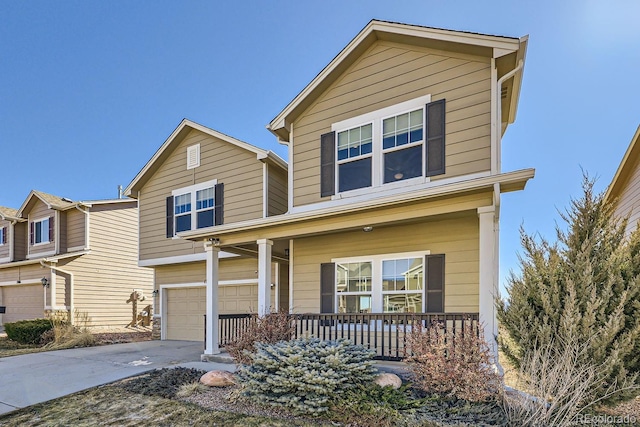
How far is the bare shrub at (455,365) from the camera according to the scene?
4.66 metres

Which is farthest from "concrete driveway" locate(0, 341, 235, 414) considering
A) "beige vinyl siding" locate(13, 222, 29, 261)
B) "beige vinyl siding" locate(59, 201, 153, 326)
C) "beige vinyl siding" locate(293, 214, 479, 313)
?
"beige vinyl siding" locate(13, 222, 29, 261)

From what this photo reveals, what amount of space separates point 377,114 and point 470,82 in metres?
1.93

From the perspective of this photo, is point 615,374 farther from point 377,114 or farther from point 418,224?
point 377,114

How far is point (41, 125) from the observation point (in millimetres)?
21484

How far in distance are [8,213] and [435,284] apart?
855 inches

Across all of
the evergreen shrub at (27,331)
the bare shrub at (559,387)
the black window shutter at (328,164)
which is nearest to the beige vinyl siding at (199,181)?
the black window shutter at (328,164)

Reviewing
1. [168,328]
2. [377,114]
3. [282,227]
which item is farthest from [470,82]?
[168,328]

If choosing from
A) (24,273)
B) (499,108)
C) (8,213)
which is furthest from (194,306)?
(8,213)

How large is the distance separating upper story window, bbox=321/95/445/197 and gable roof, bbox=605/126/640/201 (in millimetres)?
5628

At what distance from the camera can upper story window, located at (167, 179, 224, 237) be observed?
11398 millimetres

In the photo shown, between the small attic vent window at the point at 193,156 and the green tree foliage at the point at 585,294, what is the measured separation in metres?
9.98

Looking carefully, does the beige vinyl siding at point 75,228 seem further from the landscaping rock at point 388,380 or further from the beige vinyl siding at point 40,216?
the landscaping rock at point 388,380

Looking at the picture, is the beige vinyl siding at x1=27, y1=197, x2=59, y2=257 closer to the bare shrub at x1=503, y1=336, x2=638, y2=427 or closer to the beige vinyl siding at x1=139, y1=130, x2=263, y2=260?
the beige vinyl siding at x1=139, y1=130, x2=263, y2=260

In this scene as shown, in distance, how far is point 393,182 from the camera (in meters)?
7.58
